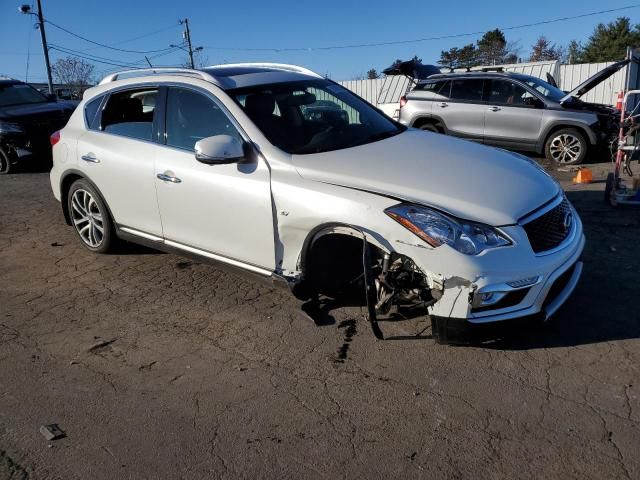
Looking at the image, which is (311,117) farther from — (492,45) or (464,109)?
(492,45)

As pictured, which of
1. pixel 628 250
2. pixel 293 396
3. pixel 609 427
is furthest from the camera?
pixel 628 250

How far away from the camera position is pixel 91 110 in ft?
17.3

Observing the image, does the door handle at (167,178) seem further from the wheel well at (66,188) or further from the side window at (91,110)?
the wheel well at (66,188)

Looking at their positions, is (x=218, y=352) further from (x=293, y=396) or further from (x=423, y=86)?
(x=423, y=86)

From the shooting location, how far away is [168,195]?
14.2ft

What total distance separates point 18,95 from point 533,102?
10471mm

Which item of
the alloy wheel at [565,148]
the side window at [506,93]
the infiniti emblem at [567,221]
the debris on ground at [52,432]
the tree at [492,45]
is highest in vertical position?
the tree at [492,45]

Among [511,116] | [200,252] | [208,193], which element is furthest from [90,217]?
[511,116]

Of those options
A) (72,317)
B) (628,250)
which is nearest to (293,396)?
(72,317)

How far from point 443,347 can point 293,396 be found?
1047 mm

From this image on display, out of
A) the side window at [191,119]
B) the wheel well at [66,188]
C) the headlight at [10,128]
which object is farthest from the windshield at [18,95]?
the side window at [191,119]

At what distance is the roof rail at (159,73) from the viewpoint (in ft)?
14.2

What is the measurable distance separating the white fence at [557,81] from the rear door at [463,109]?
5.52m

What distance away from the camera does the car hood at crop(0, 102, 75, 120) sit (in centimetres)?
1057
